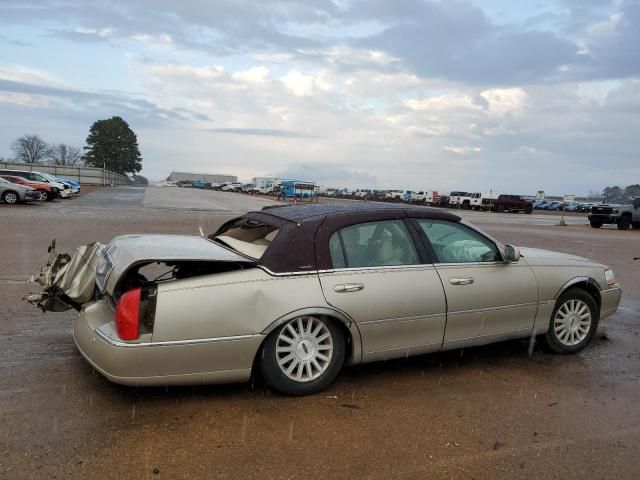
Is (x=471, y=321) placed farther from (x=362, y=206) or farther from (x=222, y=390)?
(x=222, y=390)

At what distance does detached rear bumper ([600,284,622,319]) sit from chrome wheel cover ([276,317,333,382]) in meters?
2.97

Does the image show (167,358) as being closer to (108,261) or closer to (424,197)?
(108,261)

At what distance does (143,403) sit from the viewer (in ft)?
12.8

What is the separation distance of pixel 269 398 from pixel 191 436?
0.73 m

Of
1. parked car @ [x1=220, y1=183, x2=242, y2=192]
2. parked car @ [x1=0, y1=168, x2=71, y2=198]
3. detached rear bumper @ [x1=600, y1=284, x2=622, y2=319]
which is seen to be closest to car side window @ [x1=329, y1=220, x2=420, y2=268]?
detached rear bumper @ [x1=600, y1=284, x2=622, y2=319]

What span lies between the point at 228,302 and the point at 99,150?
126 m

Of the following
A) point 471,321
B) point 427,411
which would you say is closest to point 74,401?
point 427,411

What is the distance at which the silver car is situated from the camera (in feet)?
12.1

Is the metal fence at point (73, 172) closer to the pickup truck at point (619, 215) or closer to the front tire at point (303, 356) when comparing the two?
the pickup truck at point (619, 215)

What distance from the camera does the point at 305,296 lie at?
396 centimetres

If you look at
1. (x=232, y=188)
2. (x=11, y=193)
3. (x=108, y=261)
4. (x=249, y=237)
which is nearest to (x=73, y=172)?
(x=232, y=188)

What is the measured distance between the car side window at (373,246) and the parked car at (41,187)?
30324 millimetres

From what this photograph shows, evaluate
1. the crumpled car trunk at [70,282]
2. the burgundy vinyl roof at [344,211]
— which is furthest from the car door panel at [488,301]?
the crumpled car trunk at [70,282]

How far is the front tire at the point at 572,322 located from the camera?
5188 millimetres
